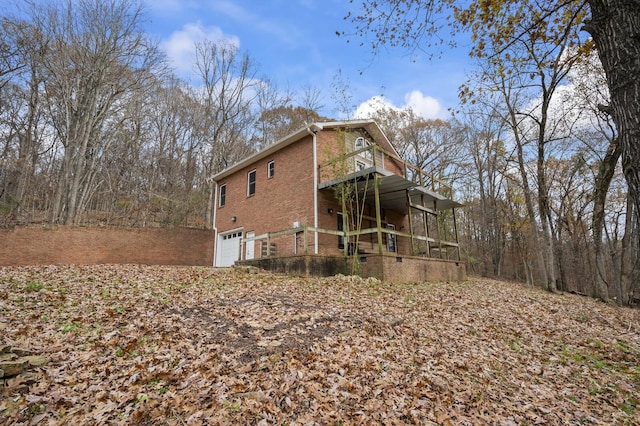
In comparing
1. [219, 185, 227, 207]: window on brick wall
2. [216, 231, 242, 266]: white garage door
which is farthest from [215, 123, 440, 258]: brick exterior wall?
[219, 185, 227, 207]: window on brick wall

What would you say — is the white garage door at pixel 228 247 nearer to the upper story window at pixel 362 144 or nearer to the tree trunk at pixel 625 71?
the upper story window at pixel 362 144

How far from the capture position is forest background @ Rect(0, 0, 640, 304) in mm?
14258

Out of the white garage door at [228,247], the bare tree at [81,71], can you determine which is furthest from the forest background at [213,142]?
the white garage door at [228,247]

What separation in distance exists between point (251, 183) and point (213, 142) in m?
9.83

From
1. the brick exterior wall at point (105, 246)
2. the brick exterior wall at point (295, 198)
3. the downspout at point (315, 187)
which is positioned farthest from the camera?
the brick exterior wall at point (295, 198)

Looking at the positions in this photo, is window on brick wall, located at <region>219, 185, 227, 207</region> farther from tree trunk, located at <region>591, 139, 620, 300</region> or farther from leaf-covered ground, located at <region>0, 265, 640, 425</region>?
tree trunk, located at <region>591, 139, 620, 300</region>

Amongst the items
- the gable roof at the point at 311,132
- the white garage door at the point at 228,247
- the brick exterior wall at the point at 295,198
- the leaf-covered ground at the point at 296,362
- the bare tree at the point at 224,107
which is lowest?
the leaf-covered ground at the point at 296,362

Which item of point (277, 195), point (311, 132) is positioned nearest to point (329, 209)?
point (277, 195)

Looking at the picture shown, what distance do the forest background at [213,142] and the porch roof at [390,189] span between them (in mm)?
3099

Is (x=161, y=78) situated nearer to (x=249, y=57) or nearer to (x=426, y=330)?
(x=249, y=57)

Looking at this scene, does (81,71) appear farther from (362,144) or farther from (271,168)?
(362,144)

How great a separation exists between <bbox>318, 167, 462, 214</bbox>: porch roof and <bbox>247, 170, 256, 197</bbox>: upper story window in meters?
4.60

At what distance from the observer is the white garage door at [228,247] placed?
651 inches

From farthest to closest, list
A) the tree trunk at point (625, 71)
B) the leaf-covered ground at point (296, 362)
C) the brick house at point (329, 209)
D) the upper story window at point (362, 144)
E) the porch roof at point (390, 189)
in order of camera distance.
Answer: the upper story window at point (362, 144)
the porch roof at point (390, 189)
the brick house at point (329, 209)
the leaf-covered ground at point (296, 362)
the tree trunk at point (625, 71)
